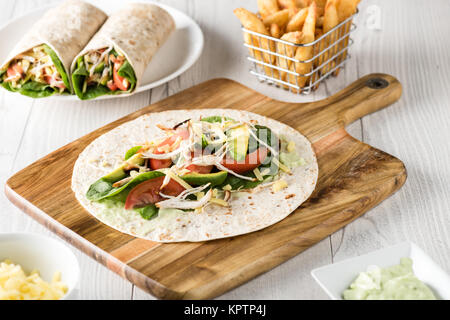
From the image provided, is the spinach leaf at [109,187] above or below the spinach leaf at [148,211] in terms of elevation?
above

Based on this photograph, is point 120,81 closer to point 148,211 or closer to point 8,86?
point 8,86

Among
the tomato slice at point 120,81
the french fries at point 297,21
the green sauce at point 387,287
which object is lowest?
the green sauce at point 387,287

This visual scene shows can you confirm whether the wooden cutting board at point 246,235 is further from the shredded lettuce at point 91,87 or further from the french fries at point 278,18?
the french fries at point 278,18

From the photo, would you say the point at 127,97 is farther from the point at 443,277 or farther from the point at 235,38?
the point at 443,277

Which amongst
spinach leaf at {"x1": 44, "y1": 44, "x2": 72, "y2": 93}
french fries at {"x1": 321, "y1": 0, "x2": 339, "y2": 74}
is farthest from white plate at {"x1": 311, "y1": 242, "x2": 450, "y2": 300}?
spinach leaf at {"x1": 44, "y1": 44, "x2": 72, "y2": 93}

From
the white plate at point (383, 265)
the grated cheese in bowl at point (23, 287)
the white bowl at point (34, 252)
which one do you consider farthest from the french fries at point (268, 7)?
the grated cheese in bowl at point (23, 287)

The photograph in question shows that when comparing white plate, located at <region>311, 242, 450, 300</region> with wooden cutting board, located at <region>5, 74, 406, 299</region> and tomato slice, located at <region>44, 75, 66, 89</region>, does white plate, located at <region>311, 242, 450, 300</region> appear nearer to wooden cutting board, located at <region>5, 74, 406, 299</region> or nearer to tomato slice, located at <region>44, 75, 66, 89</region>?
wooden cutting board, located at <region>5, 74, 406, 299</region>

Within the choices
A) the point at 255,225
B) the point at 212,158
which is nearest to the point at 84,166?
the point at 212,158
